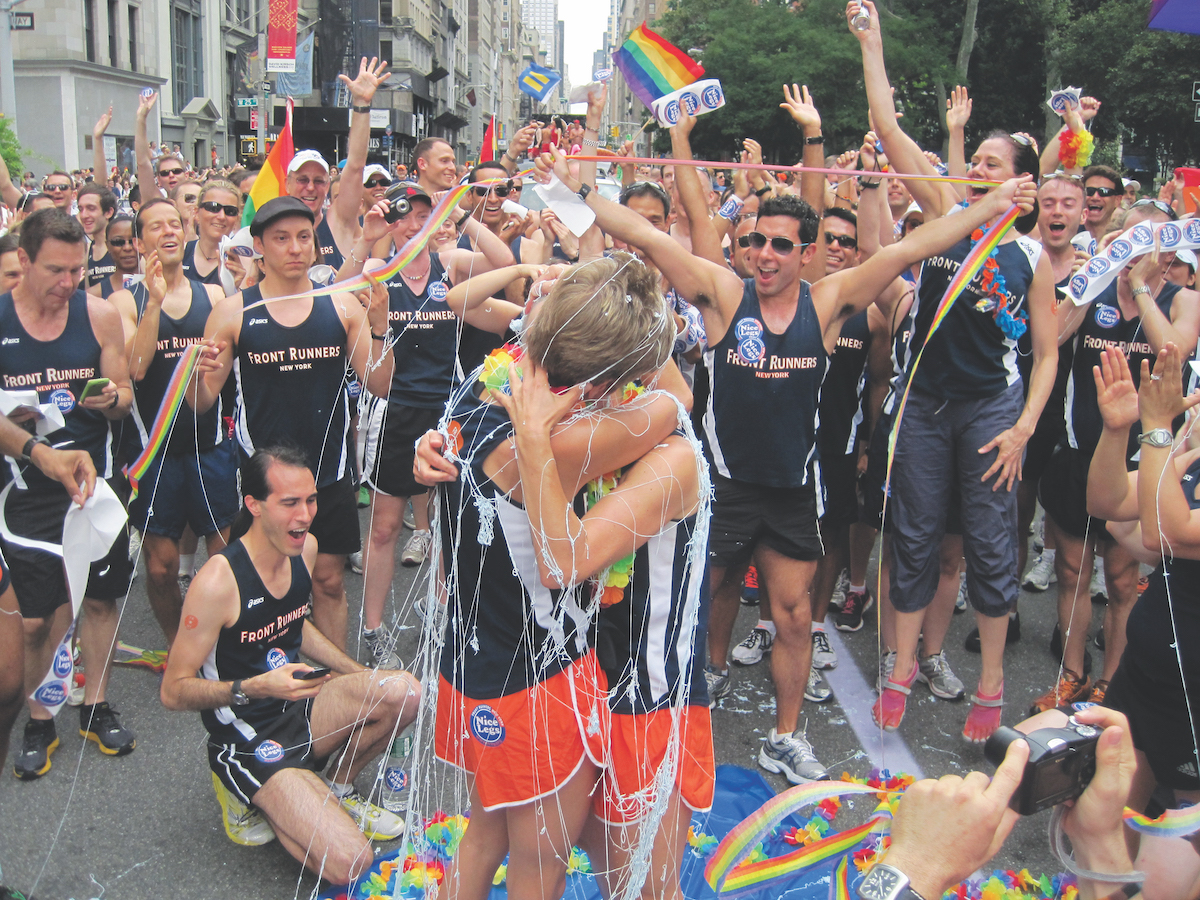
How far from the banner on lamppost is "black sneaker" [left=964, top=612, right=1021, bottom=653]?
20.2m

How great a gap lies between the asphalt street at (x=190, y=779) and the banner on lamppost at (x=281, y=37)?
18.9 meters

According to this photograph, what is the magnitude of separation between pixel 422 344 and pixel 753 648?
7.57 ft

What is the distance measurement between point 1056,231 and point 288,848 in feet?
15.1

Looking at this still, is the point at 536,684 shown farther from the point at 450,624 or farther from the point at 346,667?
the point at 346,667

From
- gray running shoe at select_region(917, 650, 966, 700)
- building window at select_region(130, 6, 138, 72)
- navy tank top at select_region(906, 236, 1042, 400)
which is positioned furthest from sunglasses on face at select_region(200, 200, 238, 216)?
building window at select_region(130, 6, 138, 72)

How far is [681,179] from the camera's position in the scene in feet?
12.7

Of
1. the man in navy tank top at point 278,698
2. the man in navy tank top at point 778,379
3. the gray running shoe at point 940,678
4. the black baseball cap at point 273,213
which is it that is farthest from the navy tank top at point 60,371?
the gray running shoe at point 940,678

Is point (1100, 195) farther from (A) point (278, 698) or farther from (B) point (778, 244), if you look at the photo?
(A) point (278, 698)

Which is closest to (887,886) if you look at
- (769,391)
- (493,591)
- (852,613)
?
(493,591)

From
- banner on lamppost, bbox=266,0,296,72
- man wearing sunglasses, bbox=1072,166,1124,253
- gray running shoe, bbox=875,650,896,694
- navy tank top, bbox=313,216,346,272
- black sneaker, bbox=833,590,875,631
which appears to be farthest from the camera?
banner on lamppost, bbox=266,0,296,72

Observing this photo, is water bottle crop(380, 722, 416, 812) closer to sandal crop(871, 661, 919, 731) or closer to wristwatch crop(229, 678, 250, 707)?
wristwatch crop(229, 678, 250, 707)

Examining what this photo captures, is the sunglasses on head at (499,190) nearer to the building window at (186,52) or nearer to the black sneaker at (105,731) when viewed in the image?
the black sneaker at (105,731)

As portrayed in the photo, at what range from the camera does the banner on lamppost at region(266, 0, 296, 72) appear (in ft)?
68.6

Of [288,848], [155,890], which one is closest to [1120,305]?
[288,848]
